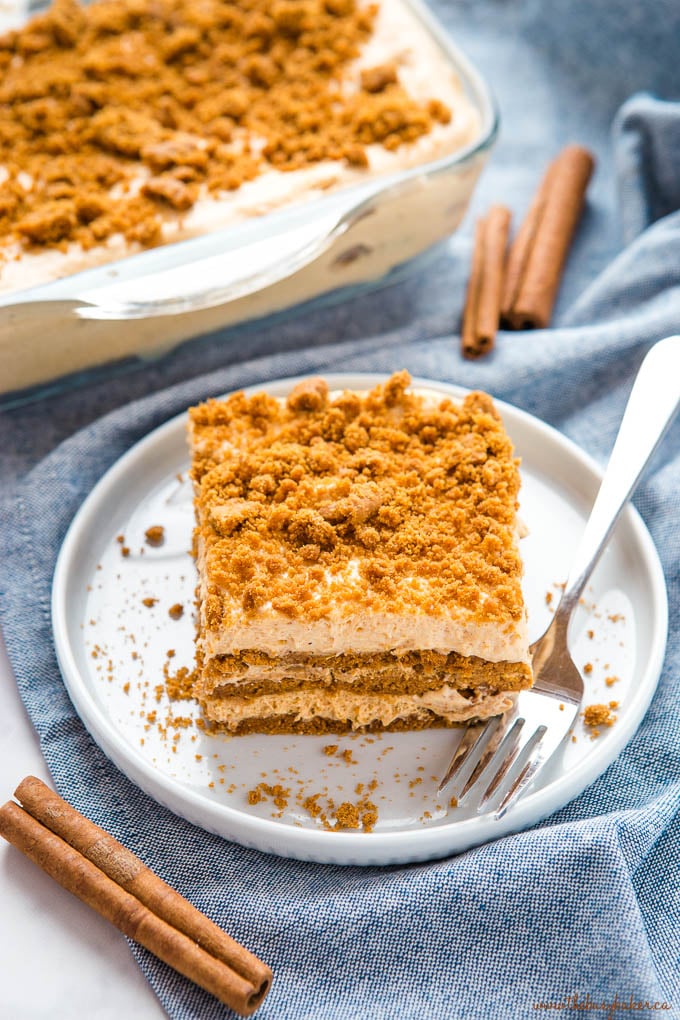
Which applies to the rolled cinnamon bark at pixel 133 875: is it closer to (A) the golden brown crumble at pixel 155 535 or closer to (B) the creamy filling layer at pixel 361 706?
(B) the creamy filling layer at pixel 361 706

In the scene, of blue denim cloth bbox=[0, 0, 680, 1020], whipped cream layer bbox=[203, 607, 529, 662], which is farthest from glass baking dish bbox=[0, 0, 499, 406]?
whipped cream layer bbox=[203, 607, 529, 662]

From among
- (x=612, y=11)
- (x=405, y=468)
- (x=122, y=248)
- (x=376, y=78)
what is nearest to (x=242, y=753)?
(x=405, y=468)

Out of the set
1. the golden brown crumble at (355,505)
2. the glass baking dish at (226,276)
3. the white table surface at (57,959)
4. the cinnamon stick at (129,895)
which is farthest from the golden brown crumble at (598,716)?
the glass baking dish at (226,276)

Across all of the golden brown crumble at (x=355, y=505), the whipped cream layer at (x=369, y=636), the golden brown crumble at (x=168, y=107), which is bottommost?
the whipped cream layer at (x=369, y=636)

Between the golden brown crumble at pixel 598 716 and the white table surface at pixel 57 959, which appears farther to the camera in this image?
the golden brown crumble at pixel 598 716

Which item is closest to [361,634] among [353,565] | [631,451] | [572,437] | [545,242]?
[353,565]

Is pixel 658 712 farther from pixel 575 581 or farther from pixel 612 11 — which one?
pixel 612 11

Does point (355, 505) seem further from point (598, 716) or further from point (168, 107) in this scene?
point (168, 107)

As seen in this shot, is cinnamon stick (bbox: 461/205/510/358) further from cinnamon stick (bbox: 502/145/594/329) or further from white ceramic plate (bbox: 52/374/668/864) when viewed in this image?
white ceramic plate (bbox: 52/374/668/864)
